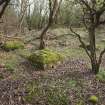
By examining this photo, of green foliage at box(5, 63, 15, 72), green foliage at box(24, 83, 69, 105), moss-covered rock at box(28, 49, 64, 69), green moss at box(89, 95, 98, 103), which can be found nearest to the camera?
green foliage at box(24, 83, 69, 105)

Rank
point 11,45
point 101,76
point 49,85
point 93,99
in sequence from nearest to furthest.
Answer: point 93,99 < point 49,85 < point 101,76 < point 11,45

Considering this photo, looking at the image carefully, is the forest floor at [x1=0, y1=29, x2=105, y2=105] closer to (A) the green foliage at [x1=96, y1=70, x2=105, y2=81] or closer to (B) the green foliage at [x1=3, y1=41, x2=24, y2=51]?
(A) the green foliage at [x1=96, y1=70, x2=105, y2=81]

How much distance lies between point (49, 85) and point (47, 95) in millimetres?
772

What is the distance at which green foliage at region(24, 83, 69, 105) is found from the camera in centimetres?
917

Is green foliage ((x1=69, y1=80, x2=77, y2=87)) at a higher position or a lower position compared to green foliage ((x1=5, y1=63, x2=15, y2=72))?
lower

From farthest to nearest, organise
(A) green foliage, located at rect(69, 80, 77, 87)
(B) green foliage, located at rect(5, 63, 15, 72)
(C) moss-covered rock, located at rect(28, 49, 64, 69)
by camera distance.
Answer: (C) moss-covered rock, located at rect(28, 49, 64, 69) < (B) green foliage, located at rect(5, 63, 15, 72) < (A) green foliage, located at rect(69, 80, 77, 87)

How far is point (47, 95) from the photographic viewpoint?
947 centimetres

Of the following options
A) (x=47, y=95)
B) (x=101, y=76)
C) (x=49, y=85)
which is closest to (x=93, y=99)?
(x=47, y=95)

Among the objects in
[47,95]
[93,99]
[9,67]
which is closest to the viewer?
[93,99]

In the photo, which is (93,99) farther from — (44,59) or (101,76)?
(44,59)

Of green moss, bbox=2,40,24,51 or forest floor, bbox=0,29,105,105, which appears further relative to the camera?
green moss, bbox=2,40,24,51

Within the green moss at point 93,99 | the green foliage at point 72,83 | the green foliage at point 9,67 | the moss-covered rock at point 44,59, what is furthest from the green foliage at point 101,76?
the green foliage at point 9,67

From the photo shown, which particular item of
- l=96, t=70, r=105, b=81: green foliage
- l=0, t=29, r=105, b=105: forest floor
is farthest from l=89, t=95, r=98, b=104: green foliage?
l=96, t=70, r=105, b=81: green foliage

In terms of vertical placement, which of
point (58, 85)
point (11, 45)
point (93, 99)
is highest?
point (11, 45)
